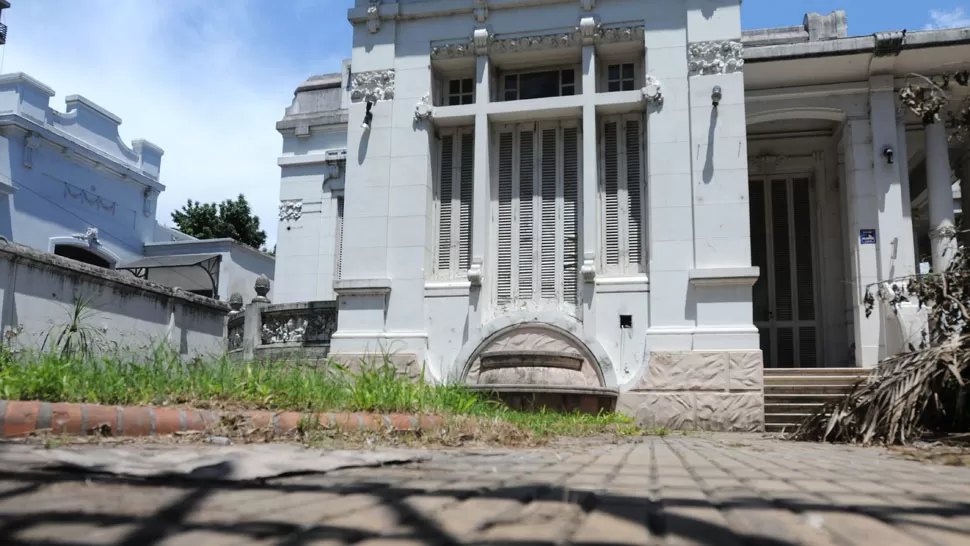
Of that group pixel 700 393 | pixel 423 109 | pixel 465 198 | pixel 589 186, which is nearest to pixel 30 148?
pixel 423 109

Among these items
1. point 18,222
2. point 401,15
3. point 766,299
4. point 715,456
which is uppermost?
point 401,15

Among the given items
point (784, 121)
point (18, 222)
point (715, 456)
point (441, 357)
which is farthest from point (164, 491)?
point (18, 222)

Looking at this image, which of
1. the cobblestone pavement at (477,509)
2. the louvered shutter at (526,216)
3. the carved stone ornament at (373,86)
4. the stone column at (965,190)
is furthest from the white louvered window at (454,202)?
the cobblestone pavement at (477,509)

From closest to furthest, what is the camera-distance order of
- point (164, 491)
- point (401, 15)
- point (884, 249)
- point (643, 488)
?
point (164, 491) < point (643, 488) < point (884, 249) < point (401, 15)

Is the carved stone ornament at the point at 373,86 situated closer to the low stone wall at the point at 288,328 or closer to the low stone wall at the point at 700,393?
the low stone wall at the point at 288,328

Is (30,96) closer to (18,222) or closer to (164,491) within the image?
(18,222)

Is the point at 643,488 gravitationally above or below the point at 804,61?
below

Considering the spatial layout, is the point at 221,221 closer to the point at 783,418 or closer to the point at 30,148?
the point at 30,148

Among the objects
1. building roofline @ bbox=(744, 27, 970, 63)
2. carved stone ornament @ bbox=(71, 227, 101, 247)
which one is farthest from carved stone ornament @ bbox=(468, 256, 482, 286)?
carved stone ornament @ bbox=(71, 227, 101, 247)

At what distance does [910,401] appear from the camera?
23.6 feet

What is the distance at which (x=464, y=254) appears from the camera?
14.0m

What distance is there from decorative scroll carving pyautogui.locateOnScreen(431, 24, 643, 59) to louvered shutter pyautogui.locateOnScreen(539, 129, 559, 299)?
5.17 ft

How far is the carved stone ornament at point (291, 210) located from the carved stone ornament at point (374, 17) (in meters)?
6.43

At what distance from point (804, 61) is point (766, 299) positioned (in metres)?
5.22
